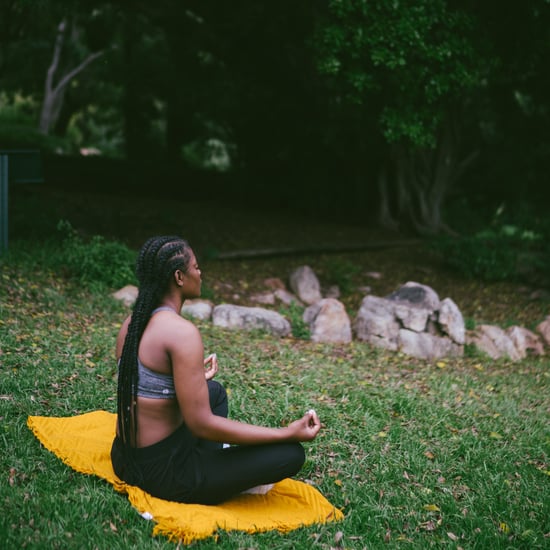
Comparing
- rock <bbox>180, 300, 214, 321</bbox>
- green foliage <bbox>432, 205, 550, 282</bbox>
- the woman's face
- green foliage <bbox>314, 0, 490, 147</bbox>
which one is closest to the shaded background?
green foliage <bbox>314, 0, 490, 147</bbox>

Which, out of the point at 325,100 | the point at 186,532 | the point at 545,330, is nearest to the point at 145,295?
the point at 186,532

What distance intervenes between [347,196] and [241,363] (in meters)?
11.9

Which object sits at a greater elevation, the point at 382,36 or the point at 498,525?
the point at 382,36

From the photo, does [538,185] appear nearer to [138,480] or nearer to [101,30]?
[101,30]

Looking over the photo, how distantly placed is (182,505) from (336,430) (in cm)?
175

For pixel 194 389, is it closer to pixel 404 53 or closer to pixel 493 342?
pixel 493 342

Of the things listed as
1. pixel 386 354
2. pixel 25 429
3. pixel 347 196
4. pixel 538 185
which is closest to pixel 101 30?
pixel 347 196

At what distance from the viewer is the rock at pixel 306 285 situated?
10.2 metres

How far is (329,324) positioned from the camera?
811cm

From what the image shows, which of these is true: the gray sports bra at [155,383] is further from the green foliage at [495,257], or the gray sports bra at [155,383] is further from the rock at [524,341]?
the green foliage at [495,257]

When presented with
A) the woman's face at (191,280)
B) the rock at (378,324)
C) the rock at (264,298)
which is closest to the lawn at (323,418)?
the rock at (264,298)

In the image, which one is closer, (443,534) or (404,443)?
(443,534)

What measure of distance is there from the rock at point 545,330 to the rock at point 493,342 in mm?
939

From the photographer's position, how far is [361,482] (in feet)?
13.9
